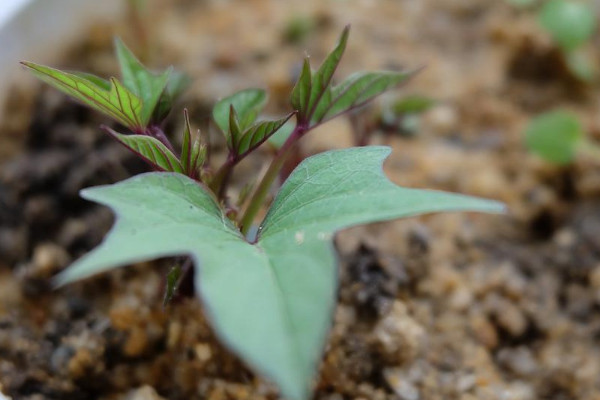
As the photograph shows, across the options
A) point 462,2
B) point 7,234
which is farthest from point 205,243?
point 462,2

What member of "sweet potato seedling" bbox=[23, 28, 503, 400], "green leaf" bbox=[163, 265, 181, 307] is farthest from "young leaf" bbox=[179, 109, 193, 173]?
"green leaf" bbox=[163, 265, 181, 307]

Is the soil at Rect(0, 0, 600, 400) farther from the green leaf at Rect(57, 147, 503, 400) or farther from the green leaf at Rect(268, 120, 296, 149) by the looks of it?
the green leaf at Rect(57, 147, 503, 400)

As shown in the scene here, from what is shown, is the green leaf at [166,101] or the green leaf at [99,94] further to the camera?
the green leaf at [166,101]

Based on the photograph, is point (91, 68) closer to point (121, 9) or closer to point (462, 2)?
point (121, 9)

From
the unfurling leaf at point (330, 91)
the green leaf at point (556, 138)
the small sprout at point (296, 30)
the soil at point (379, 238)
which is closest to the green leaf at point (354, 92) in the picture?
the unfurling leaf at point (330, 91)

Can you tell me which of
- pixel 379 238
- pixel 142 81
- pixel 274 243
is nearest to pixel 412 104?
pixel 379 238

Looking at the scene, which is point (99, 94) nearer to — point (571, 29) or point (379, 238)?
point (379, 238)

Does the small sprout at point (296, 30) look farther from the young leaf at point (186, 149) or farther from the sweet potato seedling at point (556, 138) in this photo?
the young leaf at point (186, 149)
